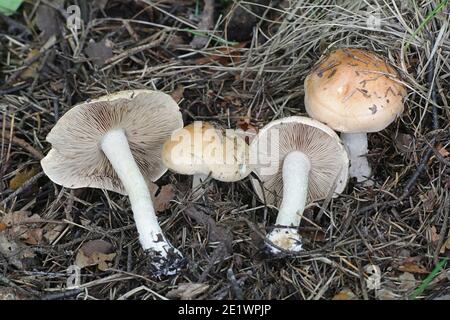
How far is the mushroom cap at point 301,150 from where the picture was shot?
9.84 ft

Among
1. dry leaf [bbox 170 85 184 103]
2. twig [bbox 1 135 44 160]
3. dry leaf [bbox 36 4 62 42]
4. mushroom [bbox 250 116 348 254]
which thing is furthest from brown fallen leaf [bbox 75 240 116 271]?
dry leaf [bbox 36 4 62 42]

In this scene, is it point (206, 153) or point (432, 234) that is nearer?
point (206, 153)

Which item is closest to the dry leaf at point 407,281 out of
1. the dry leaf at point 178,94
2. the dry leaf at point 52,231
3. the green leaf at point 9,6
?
the dry leaf at point 178,94

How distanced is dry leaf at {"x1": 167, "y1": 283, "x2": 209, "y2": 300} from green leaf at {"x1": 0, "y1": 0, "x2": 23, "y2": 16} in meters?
2.54

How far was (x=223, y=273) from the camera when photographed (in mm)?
2916

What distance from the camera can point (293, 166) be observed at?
3.14m

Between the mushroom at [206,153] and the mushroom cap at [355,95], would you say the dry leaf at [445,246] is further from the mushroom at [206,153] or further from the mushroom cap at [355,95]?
the mushroom at [206,153]

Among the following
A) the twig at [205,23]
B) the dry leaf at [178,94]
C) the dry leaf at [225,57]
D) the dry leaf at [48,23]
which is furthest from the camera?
the dry leaf at [48,23]

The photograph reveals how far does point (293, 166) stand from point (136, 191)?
888 millimetres

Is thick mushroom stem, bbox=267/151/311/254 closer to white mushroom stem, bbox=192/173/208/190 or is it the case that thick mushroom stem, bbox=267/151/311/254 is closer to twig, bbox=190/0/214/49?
white mushroom stem, bbox=192/173/208/190

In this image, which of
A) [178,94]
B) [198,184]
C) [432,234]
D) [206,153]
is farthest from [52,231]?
[432,234]

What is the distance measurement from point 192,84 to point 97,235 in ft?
4.17

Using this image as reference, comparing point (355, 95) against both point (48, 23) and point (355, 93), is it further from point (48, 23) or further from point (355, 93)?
point (48, 23)

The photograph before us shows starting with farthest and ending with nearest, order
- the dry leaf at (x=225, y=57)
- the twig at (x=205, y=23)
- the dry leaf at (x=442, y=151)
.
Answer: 1. the twig at (x=205, y=23)
2. the dry leaf at (x=225, y=57)
3. the dry leaf at (x=442, y=151)
